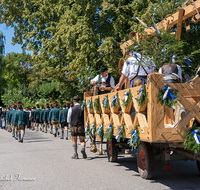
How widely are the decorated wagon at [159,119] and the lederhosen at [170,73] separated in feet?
1.56

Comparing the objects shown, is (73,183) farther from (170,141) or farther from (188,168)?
(188,168)

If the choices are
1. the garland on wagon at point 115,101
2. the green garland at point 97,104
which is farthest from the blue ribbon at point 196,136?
the green garland at point 97,104

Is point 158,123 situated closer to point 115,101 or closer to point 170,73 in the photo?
point 170,73

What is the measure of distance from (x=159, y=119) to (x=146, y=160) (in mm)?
1107

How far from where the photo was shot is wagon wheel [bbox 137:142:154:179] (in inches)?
236

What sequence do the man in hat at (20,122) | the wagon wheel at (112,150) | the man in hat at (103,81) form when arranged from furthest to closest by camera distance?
the man in hat at (20,122)
the man in hat at (103,81)
the wagon wheel at (112,150)

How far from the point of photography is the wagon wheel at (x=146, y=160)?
19.6ft

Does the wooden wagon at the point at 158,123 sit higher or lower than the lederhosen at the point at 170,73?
lower

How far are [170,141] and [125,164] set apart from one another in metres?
3.53

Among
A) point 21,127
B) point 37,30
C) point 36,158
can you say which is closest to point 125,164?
point 36,158

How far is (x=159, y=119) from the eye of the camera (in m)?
5.28
